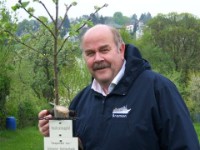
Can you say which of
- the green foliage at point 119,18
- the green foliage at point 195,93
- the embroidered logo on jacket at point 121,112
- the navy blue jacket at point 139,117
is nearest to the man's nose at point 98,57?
the navy blue jacket at point 139,117

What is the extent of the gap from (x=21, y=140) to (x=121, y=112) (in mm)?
17590

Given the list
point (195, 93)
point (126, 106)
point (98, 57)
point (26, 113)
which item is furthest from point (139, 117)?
point (195, 93)

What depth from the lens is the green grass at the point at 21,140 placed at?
17906 mm

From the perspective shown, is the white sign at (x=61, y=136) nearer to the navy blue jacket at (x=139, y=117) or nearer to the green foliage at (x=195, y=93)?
the navy blue jacket at (x=139, y=117)

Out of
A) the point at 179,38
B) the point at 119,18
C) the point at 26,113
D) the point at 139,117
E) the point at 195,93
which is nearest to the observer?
the point at 139,117

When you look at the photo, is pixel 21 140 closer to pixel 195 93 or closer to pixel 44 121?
pixel 44 121

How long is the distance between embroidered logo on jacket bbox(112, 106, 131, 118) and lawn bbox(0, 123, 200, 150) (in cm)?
1489

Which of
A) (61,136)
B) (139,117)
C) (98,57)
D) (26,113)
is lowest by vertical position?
(26,113)

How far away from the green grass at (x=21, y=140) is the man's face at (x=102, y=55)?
14.8 m

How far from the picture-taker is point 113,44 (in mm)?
3195

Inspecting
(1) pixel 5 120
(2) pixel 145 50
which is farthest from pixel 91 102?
(2) pixel 145 50

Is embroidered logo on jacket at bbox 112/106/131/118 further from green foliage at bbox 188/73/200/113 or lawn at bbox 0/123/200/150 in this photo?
green foliage at bbox 188/73/200/113

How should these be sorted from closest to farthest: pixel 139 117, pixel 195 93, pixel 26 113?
pixel 139 117 → pixel 26 113 → pixel 195 93

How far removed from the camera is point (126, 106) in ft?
10.0
